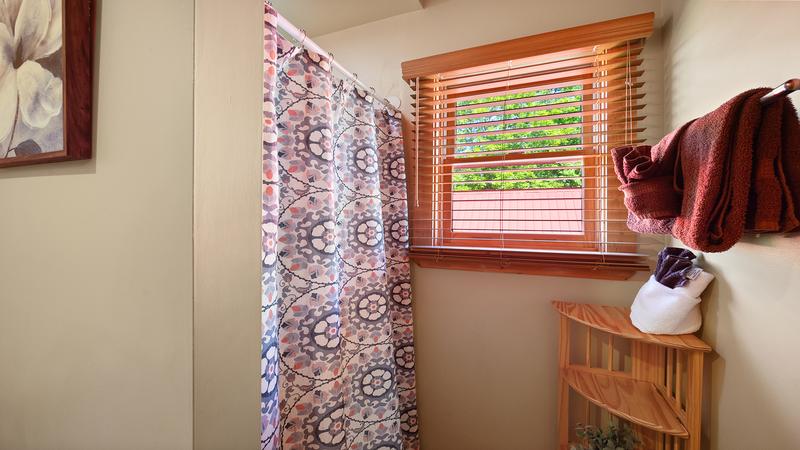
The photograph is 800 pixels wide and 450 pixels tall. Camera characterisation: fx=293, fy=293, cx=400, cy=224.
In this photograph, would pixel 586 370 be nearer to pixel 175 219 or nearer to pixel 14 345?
pixel 175 219

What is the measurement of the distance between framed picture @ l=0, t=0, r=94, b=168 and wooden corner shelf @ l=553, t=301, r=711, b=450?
1403 mm

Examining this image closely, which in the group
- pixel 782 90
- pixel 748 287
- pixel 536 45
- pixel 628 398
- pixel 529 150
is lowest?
pixel 628 398

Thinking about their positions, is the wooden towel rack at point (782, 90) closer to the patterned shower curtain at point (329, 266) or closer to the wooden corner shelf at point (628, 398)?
the wooden corner shelf at point (628, 398)

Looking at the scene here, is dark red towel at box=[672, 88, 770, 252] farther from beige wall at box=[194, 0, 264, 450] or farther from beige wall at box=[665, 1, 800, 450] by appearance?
beige wall at box=[194, 0, 264, 450]

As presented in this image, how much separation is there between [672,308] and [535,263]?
458mm

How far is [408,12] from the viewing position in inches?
59.6

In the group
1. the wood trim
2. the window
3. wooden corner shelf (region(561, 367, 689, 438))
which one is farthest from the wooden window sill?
the wood trim

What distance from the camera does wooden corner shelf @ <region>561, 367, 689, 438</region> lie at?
889mm

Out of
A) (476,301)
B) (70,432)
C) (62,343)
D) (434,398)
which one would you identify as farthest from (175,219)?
(434,398)

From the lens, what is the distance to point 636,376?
112 centimetres

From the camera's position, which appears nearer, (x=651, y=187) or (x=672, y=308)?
(x=651, y=187)

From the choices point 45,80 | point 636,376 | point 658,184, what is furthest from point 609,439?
point 45,80

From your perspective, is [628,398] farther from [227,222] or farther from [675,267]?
[227,222]

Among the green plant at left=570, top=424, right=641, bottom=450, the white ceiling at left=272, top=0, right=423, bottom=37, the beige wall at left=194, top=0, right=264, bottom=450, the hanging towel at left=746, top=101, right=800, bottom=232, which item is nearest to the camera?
the beige wall at left=194, top=0, right=264, bottom=450
